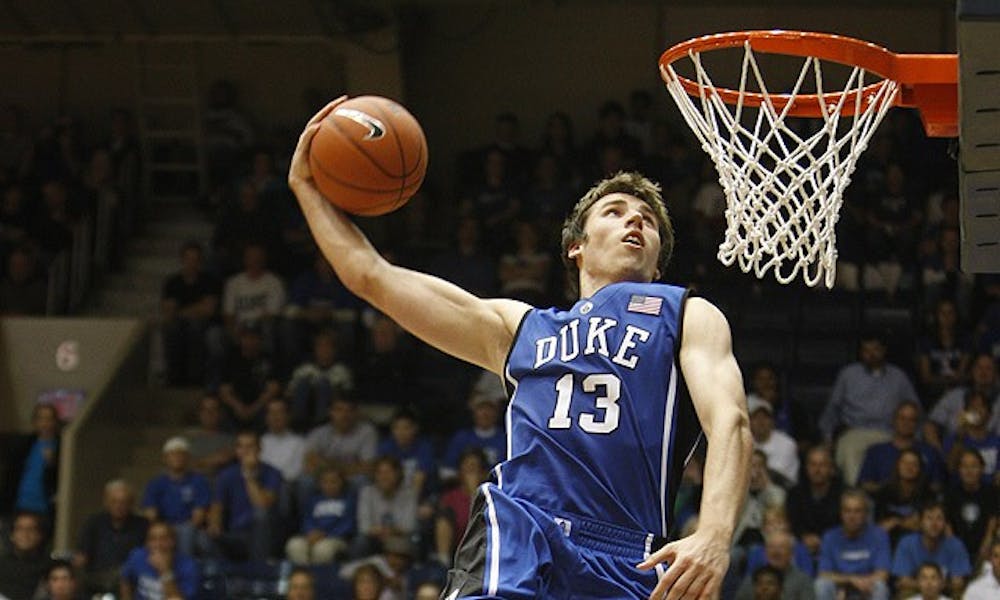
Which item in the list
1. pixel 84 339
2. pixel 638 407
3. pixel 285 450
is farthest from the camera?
pixel 84 339

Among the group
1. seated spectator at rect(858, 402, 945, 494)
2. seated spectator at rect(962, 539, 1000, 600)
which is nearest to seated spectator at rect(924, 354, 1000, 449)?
seated spectator at rect(858, 402, 945, 494)

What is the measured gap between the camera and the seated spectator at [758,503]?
31.1 ft

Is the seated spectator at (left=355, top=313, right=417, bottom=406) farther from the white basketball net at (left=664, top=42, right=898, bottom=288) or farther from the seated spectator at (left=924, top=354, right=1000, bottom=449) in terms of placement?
the white basketball net at (left=664, top=42, right=898, bottom=288)

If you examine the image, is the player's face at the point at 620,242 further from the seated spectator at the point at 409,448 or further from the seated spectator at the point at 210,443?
the seated spectator at the point at 210,443

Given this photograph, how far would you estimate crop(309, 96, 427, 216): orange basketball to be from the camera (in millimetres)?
4188

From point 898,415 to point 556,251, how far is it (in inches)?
121

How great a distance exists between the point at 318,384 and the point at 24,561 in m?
2.21

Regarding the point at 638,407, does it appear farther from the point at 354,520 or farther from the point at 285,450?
the point at 285,450

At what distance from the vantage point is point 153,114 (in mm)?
14828

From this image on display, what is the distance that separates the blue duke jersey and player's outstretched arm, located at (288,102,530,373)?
0.12 meters

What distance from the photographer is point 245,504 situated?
10.6 meters

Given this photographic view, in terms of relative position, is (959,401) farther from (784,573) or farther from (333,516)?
(333,516)

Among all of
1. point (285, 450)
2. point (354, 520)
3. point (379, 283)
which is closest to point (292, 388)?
point (285, 450)

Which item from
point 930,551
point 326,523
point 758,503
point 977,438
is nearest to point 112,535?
point 326,523
